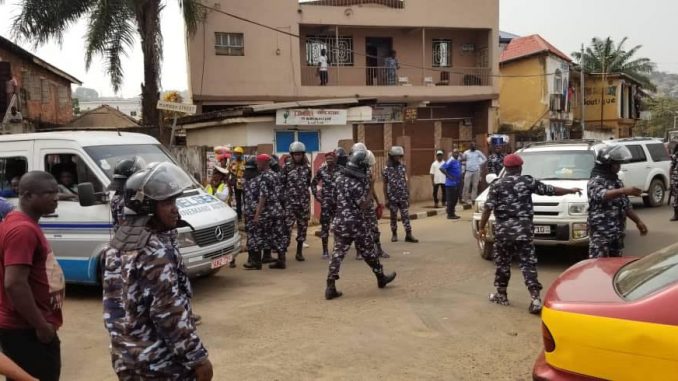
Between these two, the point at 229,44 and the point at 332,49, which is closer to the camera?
the point at 229,44

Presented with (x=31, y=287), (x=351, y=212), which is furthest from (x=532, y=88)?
(x=31, y=287)

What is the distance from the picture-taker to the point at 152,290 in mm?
2457

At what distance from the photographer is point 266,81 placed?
21.1 metres

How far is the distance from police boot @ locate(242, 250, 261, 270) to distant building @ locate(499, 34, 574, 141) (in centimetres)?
2187

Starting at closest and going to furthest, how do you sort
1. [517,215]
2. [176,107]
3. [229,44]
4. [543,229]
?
[517,215], [543,229], [176,107], [229,44]

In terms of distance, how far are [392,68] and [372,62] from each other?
1.34m

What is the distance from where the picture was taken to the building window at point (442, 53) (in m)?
25.2

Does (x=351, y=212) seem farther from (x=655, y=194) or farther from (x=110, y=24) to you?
(x=655, y=194)

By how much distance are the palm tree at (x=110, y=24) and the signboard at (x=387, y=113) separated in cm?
984

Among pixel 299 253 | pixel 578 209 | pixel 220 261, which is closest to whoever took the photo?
pixel 220 261

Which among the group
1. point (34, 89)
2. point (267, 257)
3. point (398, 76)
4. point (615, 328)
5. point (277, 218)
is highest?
point (398, 76)

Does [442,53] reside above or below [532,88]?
above

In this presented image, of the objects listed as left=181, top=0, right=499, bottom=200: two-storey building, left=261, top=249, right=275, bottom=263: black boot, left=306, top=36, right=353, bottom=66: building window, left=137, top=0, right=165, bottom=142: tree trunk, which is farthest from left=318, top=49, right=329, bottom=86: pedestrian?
left=261, top=249, right=275, bottom=263: black boot

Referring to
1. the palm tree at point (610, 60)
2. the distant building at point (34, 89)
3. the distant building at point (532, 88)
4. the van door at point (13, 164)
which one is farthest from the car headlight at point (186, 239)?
the palm tree at point (610, 60)
